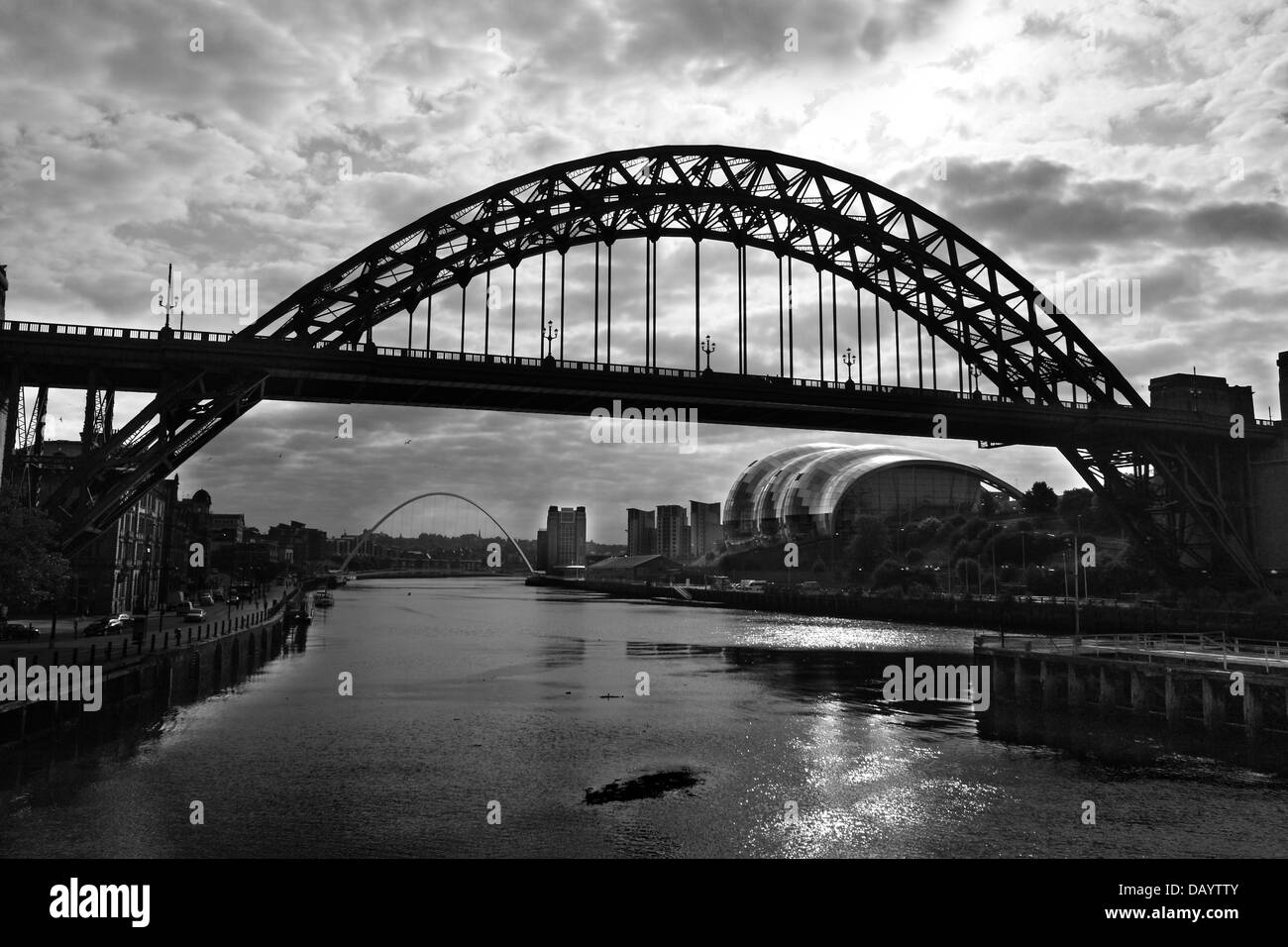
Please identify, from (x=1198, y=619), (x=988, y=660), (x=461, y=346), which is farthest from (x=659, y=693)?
(x=1198, y=619)

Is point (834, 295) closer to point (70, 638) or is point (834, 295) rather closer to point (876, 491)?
point (70, 638)

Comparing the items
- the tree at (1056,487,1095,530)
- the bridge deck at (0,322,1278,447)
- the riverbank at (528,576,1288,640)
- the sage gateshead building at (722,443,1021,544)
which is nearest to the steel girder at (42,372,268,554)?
the bridge deck at (0,322,1278,447)

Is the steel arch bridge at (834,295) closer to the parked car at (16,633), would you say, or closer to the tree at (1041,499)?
the parked car at (16,633)

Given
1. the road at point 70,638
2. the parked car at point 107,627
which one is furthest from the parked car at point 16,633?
the parked car at point 107,627

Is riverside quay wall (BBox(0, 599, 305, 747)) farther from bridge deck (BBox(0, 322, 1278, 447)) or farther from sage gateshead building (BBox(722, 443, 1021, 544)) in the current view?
sage gateshead building (BBox(722, 443, 1021, 544))
